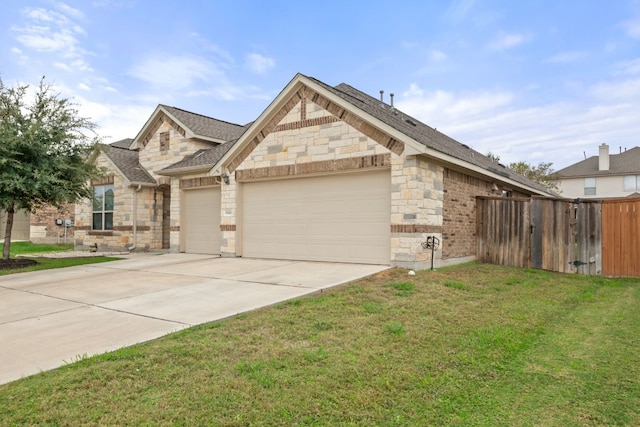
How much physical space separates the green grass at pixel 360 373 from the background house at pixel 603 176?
36.4 m

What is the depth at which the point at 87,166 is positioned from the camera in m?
14.1

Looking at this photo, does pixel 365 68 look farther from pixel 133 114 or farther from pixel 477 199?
pixel 133 114

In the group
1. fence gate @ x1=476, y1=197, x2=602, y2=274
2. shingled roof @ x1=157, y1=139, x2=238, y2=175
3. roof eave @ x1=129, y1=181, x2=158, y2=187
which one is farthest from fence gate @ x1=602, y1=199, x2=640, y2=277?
roof eave @ x1=129, y1=181, x2=158, y2=187

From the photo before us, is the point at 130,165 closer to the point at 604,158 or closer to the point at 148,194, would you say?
the point at 148,194

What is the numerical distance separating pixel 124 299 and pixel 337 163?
20.6 feet

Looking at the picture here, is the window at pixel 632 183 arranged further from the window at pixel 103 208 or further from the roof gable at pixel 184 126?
the window at pixel 103 208

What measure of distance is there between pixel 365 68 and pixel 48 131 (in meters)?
13.3

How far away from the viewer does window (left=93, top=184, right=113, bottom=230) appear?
17.9m

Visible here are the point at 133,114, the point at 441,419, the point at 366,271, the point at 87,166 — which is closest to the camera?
the point at 441,419

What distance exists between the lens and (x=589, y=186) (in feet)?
123

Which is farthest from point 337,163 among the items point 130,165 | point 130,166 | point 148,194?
point 130,165

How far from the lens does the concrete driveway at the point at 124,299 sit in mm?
4906

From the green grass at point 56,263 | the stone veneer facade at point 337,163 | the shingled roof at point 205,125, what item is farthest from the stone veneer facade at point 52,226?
the stone veneer facade at point 337,163

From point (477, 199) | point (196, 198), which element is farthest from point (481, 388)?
point (196, 198)
